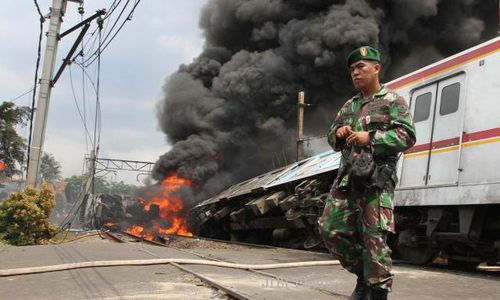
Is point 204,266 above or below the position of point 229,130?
below

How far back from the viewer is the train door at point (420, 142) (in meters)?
6.97

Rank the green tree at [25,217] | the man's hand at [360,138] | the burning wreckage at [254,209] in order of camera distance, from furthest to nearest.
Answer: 1. the green tree at [25,217]
2. the burning wreckage at [254,209]
3. the man's hand at [360,138]

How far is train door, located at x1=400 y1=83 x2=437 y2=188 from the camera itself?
697 centimetres

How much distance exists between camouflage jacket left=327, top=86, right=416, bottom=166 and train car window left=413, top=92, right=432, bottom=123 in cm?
452

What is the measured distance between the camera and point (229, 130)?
2098 cm

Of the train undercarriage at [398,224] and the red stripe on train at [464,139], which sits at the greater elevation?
the red stripe on train at [464,139]

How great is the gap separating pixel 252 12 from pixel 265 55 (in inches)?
75.5

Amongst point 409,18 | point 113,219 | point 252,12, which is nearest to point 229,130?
point 252,12

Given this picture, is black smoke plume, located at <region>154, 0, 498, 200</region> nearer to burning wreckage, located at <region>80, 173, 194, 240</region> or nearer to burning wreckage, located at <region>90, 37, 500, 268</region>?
burning wreckage, located at <region>80, 173, 194, 240</region>

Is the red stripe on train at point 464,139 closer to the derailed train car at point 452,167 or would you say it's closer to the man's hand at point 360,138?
the derailed train car at point 452,167

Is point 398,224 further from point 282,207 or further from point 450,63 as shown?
point 282,207

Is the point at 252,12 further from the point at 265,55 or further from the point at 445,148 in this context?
the point at 445,148

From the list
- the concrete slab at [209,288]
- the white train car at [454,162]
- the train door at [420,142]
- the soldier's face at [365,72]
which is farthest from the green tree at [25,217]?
the soldier's face at [365,72]

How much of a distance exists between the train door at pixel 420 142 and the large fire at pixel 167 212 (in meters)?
13.2
